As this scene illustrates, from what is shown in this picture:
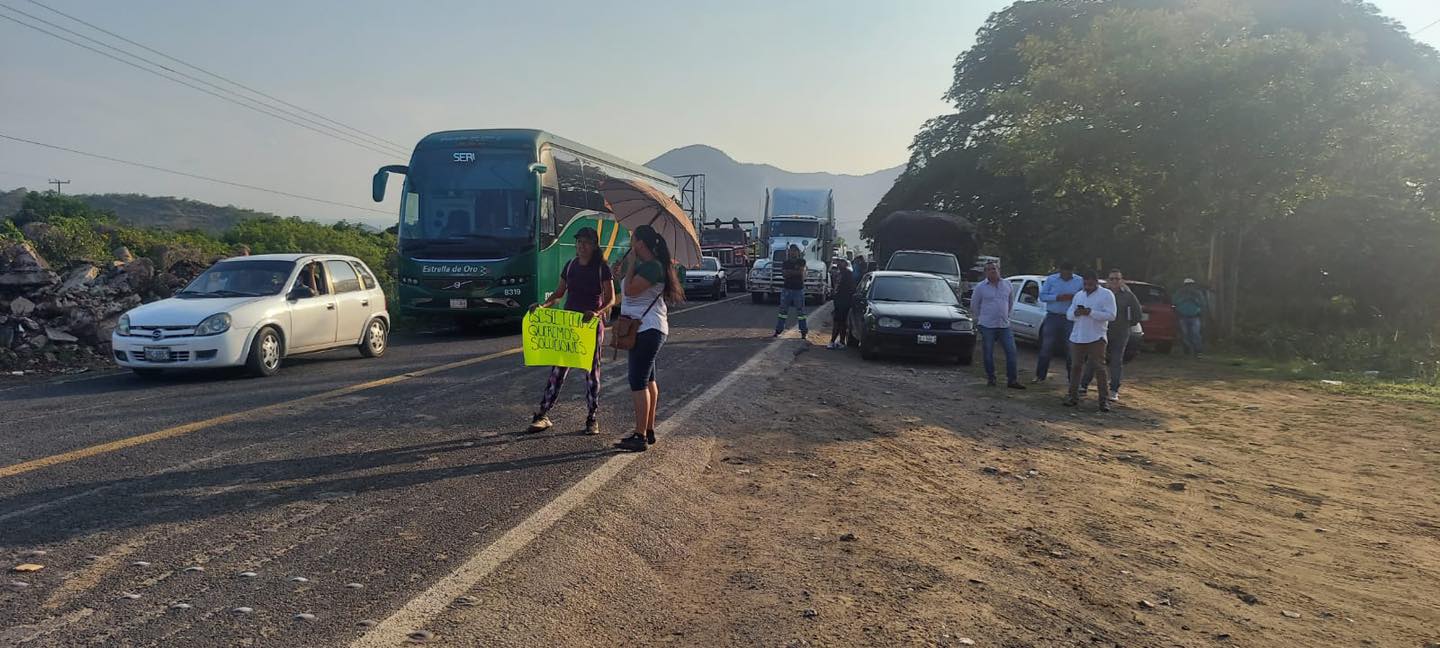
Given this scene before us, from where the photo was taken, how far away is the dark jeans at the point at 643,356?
6.79 metres

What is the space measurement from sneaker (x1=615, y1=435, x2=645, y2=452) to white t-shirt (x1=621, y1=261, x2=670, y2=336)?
0.89 metres

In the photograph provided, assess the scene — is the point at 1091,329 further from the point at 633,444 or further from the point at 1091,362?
the point at 633,444

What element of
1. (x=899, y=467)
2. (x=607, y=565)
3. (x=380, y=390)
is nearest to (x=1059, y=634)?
(x=607, y=565)

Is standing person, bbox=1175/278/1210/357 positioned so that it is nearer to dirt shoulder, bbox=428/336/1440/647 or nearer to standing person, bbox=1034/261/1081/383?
standing person, bbox=1034/261/1081/383

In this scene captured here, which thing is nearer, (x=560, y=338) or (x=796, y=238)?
(x=560, y=338)

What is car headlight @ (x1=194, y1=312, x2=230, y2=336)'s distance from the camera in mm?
10070

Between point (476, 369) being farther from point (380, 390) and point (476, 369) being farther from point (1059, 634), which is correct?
point (1059, 634)

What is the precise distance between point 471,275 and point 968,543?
1282 centimetres

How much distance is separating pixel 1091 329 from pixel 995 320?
189 centimetres

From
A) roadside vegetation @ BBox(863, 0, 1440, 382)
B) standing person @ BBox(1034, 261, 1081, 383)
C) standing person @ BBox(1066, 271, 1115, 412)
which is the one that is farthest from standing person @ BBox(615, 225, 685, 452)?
roadside vegetation @ BBox(863, 0, 1440, 382)

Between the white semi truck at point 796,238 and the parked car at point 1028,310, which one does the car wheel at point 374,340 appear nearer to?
the parked car at point 1028,310

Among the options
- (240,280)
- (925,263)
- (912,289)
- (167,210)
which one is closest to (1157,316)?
(912,289)

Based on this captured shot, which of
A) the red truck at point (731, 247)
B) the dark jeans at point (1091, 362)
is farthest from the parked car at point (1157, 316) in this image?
the red truck at point (731, 247)

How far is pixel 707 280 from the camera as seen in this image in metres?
31.6
